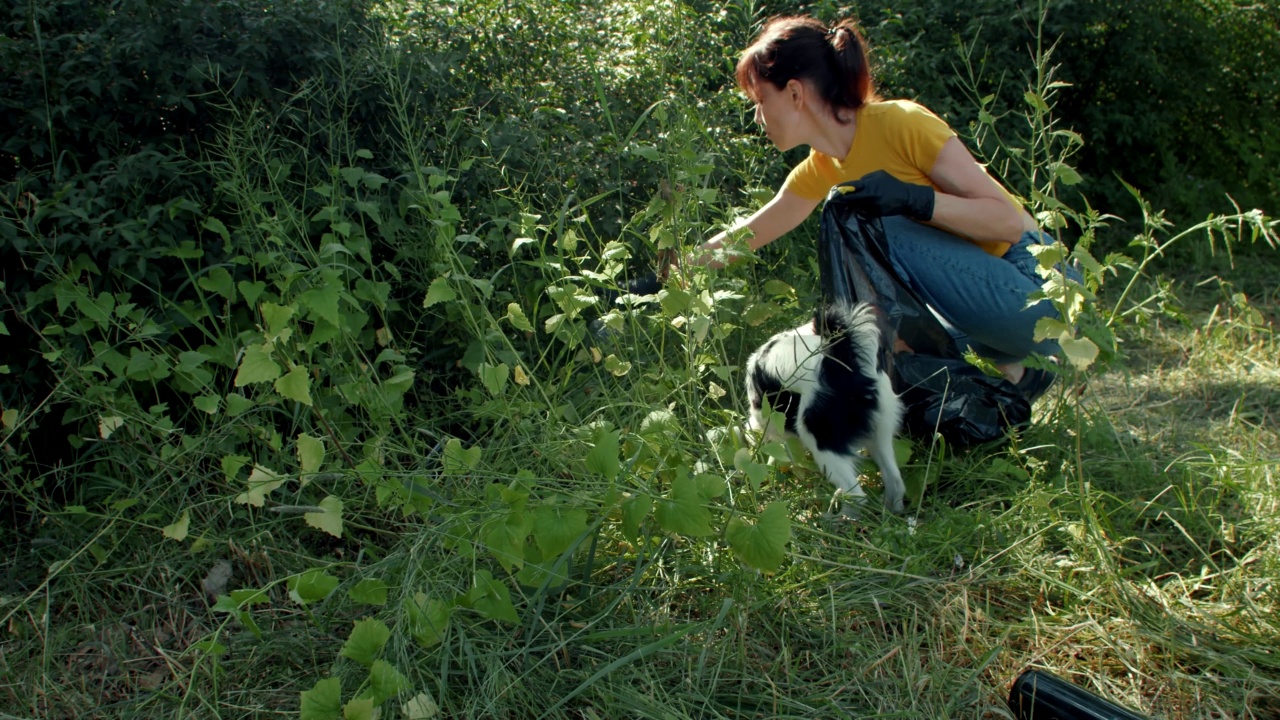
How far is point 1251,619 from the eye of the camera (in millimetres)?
2141

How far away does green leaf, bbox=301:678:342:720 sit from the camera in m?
1.78

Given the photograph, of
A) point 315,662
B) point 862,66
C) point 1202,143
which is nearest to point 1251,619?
point 862,66

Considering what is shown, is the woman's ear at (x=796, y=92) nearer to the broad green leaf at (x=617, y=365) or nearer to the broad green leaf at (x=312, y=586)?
the broad green leaf at (x=617, y=365)

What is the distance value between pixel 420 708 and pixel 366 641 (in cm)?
16

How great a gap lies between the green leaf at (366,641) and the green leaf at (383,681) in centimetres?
5

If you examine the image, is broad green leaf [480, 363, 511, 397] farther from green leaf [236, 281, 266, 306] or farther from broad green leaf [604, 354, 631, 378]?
green leaf [236, 281, 266, 306]

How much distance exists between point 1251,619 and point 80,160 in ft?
10.5

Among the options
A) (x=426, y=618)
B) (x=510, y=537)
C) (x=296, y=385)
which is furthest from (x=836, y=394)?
(x=296, y=385)

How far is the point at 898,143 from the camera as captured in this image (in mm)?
2963

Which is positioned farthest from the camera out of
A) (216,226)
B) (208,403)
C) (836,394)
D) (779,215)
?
(779,215)

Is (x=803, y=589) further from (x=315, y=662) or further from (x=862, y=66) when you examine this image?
(x=862, y=66)

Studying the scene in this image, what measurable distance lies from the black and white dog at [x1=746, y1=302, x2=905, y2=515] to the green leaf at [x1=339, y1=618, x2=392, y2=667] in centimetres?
113

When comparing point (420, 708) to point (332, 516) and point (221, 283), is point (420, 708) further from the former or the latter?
point (221, 283)

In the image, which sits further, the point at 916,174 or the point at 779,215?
the point at 779,215
